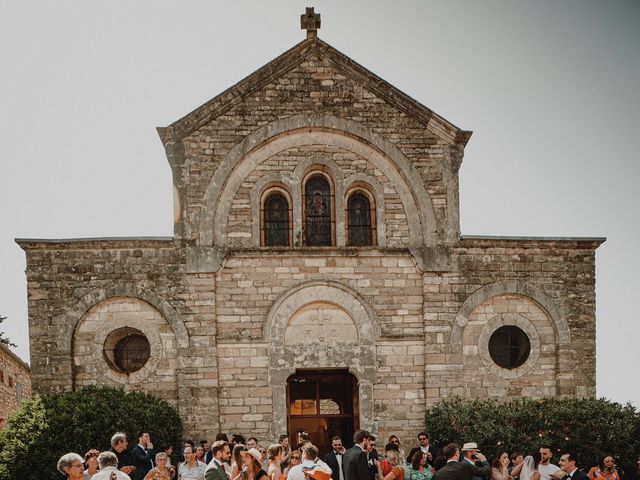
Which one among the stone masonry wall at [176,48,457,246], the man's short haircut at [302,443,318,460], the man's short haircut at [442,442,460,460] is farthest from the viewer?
the stone masonry wall at [176,48,457,246]

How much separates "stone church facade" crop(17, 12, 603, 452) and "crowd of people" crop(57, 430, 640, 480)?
2.56m

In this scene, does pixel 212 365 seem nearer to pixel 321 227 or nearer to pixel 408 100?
pixel 321 227

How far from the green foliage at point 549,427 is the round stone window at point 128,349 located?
22.9 feet

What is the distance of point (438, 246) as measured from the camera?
18.8 metres

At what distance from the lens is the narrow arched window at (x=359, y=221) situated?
62.6 ft

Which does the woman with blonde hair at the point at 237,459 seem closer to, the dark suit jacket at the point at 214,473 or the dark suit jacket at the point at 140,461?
the dark suit jacket at the point at 214,473

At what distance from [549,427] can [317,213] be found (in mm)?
7343

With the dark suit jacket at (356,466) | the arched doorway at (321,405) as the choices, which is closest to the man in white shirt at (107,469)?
the dark suit jacket at (356,466)

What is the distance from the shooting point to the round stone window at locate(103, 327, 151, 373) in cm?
1809

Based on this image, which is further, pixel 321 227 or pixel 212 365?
pixel 321 227

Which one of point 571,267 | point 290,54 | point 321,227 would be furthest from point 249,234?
point 571,267

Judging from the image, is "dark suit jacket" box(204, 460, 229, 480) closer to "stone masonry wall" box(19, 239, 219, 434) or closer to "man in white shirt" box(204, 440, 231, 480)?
"man in white shirt" box(204, 440, 231, 480)

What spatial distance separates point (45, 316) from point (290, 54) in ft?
28.0

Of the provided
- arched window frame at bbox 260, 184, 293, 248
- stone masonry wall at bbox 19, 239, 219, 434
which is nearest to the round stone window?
stone masonry wall at bbox 19, 239, 219, 434
